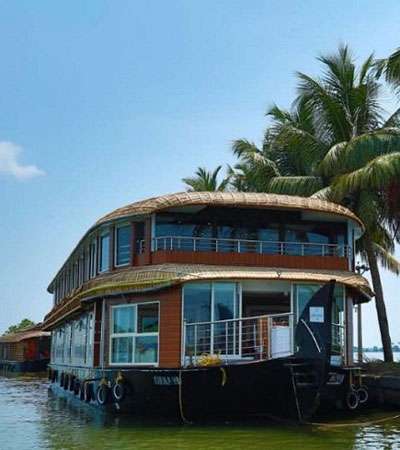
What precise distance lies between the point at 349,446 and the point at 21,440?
523 centimetres

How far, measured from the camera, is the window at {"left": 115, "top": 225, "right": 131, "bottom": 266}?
14.6 metres

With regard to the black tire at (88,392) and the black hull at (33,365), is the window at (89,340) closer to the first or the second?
the black tire at (88,392)

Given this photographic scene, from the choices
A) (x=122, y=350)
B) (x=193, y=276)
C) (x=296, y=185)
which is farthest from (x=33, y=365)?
(x=193, y=276)

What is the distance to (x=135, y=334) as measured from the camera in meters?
13.3

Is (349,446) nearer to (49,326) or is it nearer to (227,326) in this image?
(227,326)

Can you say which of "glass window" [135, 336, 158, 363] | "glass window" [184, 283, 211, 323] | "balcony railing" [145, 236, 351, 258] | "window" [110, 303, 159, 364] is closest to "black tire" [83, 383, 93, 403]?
"window" [110, 303, 159, 364]

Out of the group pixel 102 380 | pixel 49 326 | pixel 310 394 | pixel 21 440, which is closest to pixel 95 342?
pixel 102 380

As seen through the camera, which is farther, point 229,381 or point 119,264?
point 119,264

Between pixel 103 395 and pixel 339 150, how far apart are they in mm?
11374

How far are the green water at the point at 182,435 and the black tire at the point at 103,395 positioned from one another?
1.15 ft

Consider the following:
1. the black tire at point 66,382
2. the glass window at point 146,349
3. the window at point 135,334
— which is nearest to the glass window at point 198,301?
the window at point 135,334

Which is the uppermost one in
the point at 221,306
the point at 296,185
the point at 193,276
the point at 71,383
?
the point at 296,185

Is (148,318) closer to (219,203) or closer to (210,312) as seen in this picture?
(210,312)

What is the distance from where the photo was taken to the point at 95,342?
14.8 metres
